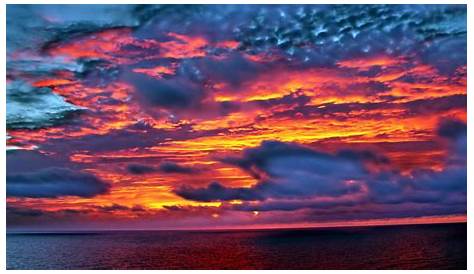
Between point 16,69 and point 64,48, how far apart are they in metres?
2.21

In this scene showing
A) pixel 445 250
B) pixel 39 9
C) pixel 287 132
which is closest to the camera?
pixel 39 9

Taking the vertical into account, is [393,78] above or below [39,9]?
below

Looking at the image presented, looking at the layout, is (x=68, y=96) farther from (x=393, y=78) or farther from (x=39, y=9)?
(x=393, y=78)

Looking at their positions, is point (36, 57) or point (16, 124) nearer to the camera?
point (36, 57)

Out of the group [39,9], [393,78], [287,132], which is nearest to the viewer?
[39,9]

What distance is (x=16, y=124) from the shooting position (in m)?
21.4

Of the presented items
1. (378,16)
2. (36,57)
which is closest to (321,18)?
(378,16)

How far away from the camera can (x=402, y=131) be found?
2189 centimetres

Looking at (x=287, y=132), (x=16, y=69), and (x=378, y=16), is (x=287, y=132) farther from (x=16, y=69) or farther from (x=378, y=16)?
(x=16, y=69)

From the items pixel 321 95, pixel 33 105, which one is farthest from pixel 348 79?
pixel 33 105

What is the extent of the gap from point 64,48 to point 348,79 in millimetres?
11993

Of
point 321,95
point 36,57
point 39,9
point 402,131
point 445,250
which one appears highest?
point 39,9

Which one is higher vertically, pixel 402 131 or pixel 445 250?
pixel 402 131

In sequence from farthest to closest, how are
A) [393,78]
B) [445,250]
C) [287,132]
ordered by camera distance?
[445,250]
[287,132]
[393,78]
